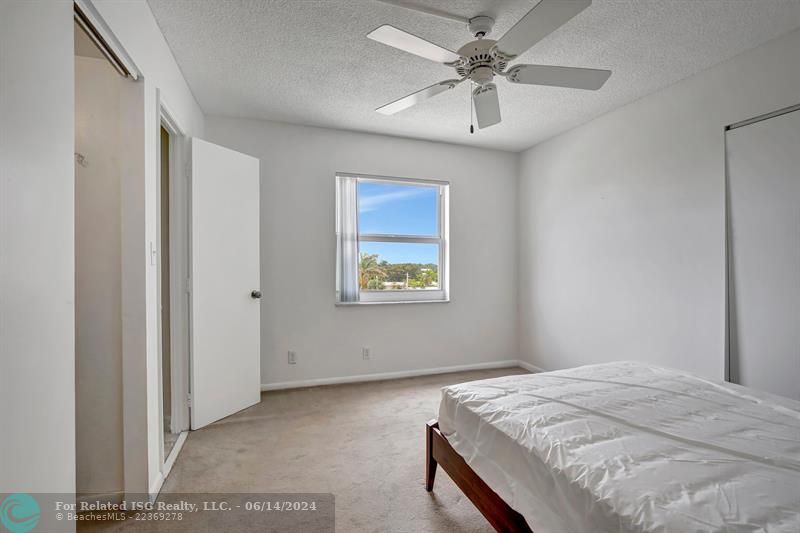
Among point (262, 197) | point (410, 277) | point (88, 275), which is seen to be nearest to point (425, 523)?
point (88, 275)

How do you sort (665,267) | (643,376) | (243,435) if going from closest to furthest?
(643,376) → (243,435) → (665,267)

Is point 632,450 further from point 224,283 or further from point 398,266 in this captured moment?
point 398,266

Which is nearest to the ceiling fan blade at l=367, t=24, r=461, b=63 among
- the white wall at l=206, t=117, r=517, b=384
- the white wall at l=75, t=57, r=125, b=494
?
the white wall at l=75, t=57, r=125, b=494

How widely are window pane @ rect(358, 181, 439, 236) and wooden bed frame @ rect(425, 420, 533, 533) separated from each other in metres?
2.38

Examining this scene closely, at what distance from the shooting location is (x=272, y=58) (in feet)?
8.04

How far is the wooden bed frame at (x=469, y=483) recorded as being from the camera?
4.55 ft

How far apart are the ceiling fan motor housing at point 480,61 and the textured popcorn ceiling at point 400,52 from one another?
250 millimetres

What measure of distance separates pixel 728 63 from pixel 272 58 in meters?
2.99

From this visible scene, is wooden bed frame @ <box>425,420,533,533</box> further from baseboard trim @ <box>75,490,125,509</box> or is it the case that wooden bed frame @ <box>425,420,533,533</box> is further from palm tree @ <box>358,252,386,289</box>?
palm tree @ <box>358,252,386,289</box>

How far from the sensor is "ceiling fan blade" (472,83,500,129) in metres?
2.11

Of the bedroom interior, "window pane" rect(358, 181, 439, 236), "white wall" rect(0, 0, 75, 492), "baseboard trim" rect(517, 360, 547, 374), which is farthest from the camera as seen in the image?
"baseboard trim" rect(517, 360, 547, 374)

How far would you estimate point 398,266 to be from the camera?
13.5 ft

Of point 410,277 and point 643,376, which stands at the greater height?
point 410,277

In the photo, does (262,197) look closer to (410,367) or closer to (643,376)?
(410,367)
